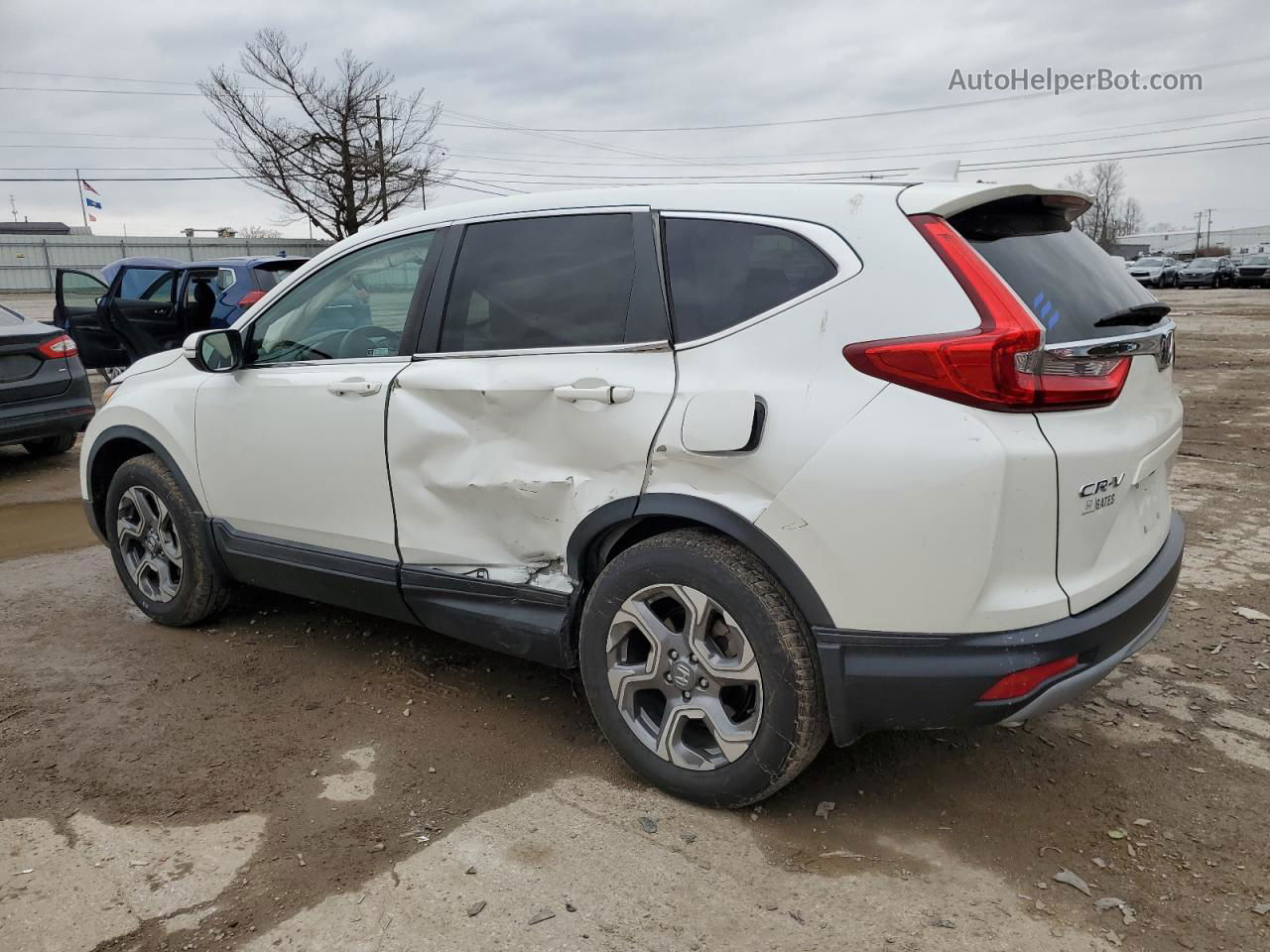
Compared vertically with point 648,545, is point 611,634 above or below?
below

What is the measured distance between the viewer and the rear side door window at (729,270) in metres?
2.72

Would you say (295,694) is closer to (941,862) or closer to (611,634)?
(611,634)

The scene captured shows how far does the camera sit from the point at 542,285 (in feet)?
10.7

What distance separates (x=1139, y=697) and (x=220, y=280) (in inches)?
425

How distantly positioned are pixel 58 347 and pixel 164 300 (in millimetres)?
3691

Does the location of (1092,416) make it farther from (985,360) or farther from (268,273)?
(268,273)

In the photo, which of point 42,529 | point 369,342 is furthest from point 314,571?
point 42,529

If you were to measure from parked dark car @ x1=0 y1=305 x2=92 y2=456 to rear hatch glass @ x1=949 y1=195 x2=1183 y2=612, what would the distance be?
7.82m

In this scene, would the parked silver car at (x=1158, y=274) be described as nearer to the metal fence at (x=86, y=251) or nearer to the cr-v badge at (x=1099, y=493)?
the metal fence at (x=86, y=251)

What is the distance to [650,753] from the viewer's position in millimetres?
3006

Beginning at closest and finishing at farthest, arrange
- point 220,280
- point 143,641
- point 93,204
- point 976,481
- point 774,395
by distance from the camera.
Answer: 1. point 976,481
2. point 774,395
3. point 143,641
4. point 220,280
5. point 93,204

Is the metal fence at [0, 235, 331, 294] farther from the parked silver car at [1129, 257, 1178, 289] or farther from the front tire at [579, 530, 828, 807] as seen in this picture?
the parked silver car at [1129, 257, 1178, 289]

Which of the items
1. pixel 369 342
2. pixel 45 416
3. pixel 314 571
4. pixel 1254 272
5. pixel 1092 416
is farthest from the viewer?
pixel 1254 272

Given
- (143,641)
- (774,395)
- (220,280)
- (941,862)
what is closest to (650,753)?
(941,862)
